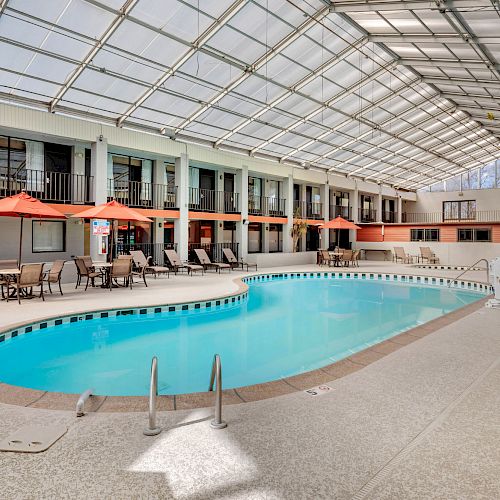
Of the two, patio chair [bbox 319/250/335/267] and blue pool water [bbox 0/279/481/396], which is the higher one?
patio chair [bbox 319/250/335/267]

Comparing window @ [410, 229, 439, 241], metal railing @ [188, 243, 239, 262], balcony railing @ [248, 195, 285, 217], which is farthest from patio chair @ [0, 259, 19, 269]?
window @ [410, 229, 439, 241]

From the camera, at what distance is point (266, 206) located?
20344 millimetres

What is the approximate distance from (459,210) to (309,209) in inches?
542

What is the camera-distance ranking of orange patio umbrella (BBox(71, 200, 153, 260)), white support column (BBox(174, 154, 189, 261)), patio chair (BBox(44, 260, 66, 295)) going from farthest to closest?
white support column (BBox(174, 154, 189, 261)) → orange patio umbrella (BBox(71, 200, 153, 260)) → patio chair (BBox(44, 260, 66, 295))

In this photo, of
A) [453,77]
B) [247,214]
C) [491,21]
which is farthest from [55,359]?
[453,77]

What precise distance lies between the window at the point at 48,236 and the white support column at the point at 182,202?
4.07 meters

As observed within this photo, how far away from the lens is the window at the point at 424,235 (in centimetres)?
2195

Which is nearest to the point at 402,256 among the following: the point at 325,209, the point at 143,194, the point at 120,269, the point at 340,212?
the point at 325,209

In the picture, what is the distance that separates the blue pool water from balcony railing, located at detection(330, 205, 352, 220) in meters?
14.6

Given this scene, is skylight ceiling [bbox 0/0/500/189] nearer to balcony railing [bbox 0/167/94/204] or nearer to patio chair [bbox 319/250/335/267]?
balcony railing [bbox 0/167/94/204]

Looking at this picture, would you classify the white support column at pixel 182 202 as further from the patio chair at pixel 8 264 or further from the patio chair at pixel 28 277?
the patio chair at pixel 28 277

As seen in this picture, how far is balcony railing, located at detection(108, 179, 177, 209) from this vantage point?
1503cm

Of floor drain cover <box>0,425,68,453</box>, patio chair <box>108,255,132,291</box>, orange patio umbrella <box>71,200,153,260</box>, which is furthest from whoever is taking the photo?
patio chair <box>108,255,132,291</box>

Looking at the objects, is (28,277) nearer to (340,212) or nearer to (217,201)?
(217,201)
